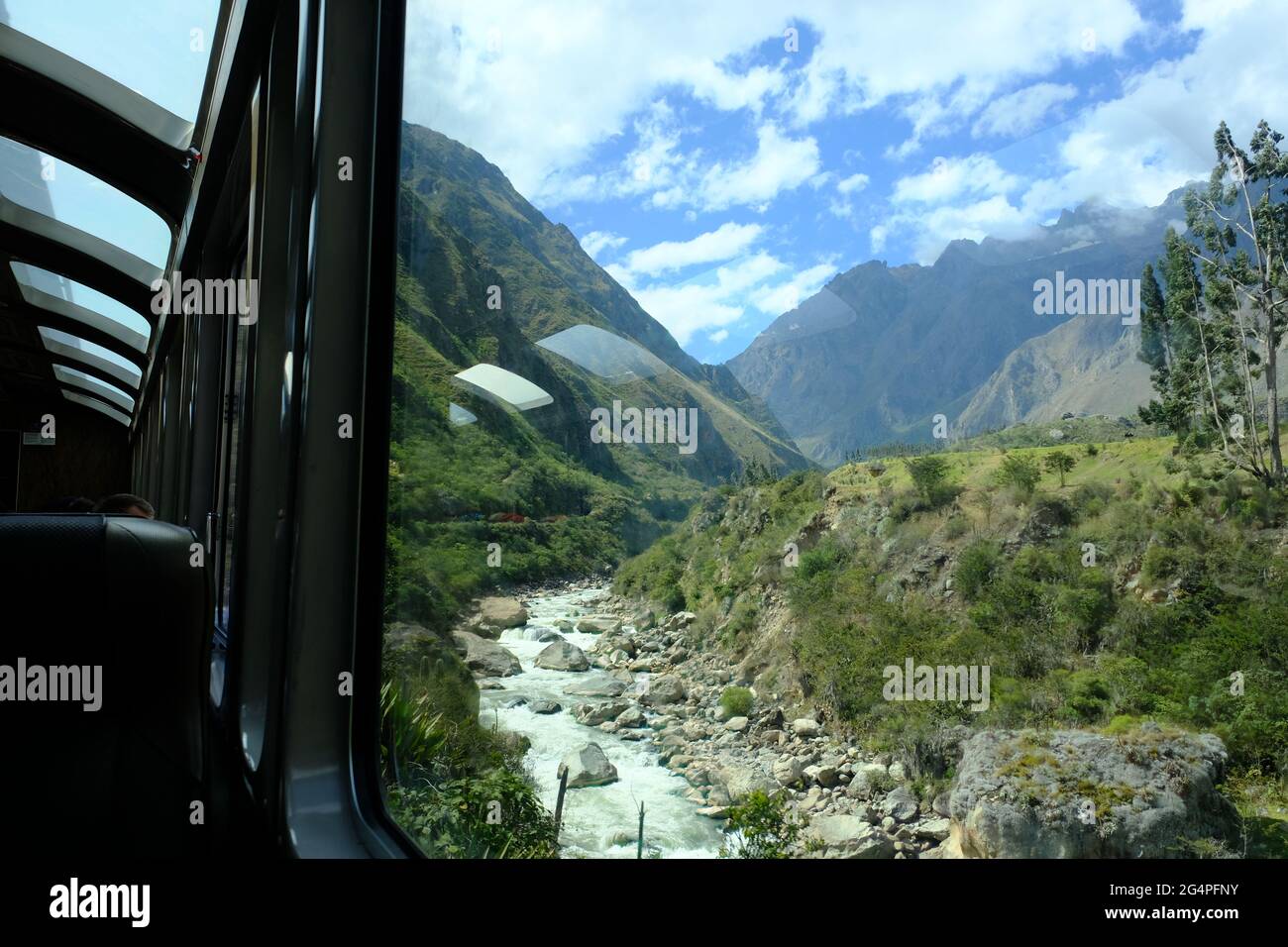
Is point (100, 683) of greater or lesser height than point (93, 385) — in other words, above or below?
below

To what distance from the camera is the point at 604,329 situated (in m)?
1.56

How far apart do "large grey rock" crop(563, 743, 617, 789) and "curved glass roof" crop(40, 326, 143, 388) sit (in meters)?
8.50

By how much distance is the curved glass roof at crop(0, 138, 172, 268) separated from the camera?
14.7 ft

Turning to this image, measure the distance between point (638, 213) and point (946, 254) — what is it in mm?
568

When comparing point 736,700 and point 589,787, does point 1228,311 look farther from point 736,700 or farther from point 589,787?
point 589,787

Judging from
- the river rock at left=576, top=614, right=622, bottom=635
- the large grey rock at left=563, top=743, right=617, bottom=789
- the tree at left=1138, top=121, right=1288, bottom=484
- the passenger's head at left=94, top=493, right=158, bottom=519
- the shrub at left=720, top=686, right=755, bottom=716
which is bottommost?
the large grey rock at left=563, top=743, right=617, bottom=789

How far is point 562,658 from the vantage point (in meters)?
1.60

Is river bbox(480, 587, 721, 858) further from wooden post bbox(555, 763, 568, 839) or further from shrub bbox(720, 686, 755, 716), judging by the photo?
shrub bbox(720, 686, 755, 716)

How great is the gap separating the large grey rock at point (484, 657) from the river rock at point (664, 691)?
1.06 ft

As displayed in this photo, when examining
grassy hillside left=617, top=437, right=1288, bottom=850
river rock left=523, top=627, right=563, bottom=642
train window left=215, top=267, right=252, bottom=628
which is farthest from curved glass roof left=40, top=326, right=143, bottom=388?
grassy hillside left=617, top=437, right=1288, bottom=850

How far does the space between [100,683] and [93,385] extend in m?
11.8

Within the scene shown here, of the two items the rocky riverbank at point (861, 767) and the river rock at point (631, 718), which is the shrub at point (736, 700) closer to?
the rocky riverbank at point (861, 767)

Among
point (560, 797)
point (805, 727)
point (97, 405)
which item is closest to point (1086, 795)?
point (805, 727)

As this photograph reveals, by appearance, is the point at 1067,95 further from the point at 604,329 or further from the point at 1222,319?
the point at 604,329
